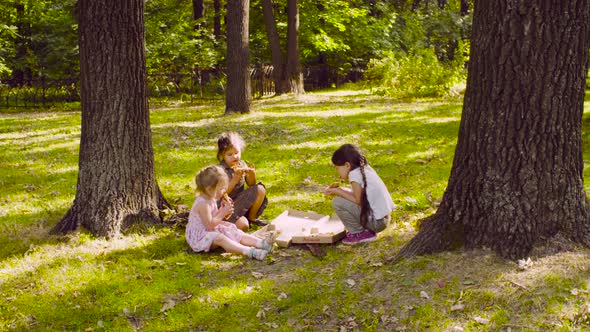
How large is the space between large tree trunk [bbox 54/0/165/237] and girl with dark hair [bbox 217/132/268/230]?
977 millimetres

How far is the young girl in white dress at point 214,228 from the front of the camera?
5.85 meters

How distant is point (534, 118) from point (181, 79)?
69.4 ft

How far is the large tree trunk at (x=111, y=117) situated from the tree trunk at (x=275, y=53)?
51.0ft

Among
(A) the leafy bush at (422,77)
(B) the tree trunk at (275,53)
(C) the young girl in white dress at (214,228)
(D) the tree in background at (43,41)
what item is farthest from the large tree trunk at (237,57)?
(D) the tree in background at (43,41)

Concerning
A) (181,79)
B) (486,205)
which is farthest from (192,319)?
(181,79)

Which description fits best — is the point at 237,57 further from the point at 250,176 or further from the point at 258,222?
the point at 258,222

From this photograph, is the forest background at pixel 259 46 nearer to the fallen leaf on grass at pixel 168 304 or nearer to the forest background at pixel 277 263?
the forest background at pixel 277 263

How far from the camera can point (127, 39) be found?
6137 mm

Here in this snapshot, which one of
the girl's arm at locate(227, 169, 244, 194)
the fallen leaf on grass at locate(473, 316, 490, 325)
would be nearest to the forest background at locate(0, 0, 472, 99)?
the girl's arm at locate(227, 169, 244, 194)

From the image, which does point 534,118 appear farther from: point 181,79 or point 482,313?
point 181,79

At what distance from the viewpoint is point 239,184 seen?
22.7 ft

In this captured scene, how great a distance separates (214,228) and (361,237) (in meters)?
1.65

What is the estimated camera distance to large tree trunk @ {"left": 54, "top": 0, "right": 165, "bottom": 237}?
6039 millimetres

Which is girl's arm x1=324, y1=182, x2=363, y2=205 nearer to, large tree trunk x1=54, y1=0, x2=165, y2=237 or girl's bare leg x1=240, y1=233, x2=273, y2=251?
girl's bare leg x1=240, y1=233, x2=273, y2=251
